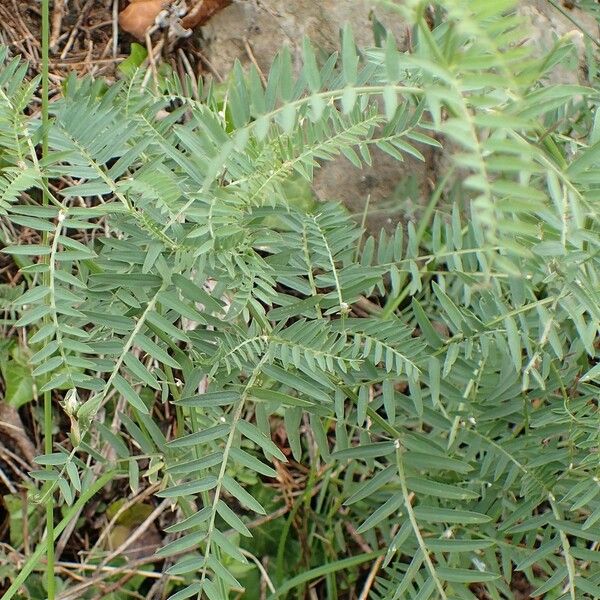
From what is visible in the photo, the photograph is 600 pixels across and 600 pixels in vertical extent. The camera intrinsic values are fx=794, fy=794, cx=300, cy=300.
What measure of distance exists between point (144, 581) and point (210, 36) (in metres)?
1.27

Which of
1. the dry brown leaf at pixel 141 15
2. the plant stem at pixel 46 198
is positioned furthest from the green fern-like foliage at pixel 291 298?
the dry brown leaf at pixel 141 15

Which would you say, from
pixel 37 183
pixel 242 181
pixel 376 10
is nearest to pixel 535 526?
pixel 242 181

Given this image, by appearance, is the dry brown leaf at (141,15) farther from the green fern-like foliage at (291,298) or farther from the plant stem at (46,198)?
the plant stem at (46,198)

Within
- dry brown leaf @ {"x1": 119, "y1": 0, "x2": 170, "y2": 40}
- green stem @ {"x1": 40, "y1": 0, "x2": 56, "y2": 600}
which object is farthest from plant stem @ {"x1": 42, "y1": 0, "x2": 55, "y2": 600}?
dry brown leaf @ {"x1": 119, "y1": 0, "x2": 170, "y2": 40}

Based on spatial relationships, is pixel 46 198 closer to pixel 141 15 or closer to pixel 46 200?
pixel 46 200

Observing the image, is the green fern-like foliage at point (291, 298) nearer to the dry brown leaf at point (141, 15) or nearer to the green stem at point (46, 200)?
the green stem at point (46, 200)

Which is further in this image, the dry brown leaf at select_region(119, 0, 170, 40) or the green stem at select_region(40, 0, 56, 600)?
the dry brown leaf at select_region(119, 0, 170, 40)

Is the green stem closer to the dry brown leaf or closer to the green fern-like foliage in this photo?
the green fern-like foliage

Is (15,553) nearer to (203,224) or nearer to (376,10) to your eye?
(203,224)

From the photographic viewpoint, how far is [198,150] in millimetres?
896

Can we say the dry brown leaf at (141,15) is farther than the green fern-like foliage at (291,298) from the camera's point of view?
Yes

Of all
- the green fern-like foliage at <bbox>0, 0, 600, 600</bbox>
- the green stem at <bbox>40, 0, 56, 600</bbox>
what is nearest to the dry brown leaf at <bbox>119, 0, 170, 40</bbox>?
the green fern-like foliage at <bbox>0, 0, 600, 600</bbox>

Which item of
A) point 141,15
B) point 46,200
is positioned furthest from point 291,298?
point 141,15

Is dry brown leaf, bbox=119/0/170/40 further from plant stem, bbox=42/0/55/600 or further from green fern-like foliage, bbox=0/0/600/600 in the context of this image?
plant stem, bbox=42/0/55/600
